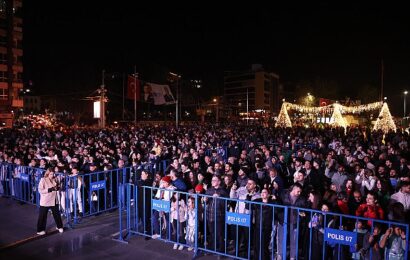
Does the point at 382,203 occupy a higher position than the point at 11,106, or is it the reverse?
the point at 11,106

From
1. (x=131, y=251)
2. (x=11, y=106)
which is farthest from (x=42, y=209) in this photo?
(x=11, y=106)

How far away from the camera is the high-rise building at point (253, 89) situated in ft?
405

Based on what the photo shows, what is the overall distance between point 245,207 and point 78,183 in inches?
192

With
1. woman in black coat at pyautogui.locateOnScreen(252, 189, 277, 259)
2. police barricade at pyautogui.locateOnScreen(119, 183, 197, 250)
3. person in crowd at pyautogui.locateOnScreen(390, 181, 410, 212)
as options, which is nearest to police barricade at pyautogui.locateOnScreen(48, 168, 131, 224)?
police barricade at pyautogui.locateOnScreen(119, 183, 197, 250)

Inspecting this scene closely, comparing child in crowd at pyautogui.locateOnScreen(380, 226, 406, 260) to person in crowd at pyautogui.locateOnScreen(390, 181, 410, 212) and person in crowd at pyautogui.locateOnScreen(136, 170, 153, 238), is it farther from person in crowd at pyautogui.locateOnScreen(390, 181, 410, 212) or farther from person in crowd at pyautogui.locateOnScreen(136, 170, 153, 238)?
person in crowd at pyautogui.locateOnScreen(136, 170, 153, 238)

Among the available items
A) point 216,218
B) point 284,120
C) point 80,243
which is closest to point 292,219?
point 216,218

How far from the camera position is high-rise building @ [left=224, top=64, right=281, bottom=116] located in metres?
124

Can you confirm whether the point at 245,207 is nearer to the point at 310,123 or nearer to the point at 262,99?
the point at 310,123

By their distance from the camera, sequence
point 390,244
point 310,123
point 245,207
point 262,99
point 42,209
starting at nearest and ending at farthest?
point 390,244
point 245,207
point 42,209
point 310,123
point 262,99

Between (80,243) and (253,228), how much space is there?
12.6 ft

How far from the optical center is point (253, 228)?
22.6 ft

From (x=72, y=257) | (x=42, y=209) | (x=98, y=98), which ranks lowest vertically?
(x=72, y=257)

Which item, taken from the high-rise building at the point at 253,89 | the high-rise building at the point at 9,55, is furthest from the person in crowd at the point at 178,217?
the high-rise building at the point at 253,89

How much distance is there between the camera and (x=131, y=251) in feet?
23.7
